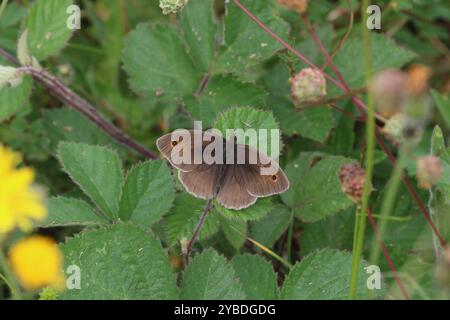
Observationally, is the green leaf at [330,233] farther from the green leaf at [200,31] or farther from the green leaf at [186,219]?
the green leaf at [200,31]

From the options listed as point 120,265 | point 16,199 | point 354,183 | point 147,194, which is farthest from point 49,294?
point 354,183

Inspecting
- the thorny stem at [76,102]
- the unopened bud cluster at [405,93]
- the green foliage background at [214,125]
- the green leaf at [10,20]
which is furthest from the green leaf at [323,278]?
the green leaf at [10,20]

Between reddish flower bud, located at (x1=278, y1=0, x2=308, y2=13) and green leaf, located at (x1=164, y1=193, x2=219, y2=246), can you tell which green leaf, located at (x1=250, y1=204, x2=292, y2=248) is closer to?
green leaf, located at (x1=164, y1=193, x2=219, y2=246)

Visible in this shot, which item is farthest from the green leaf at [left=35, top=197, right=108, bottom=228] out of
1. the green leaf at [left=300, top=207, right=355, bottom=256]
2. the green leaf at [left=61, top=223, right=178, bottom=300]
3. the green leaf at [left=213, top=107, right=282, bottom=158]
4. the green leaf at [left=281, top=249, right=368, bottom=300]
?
the green leaf at [left=300, top=207, right=355, bottom=256]

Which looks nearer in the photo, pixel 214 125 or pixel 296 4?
pixel 296 4

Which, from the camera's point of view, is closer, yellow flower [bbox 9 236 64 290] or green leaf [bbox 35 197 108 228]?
yellow flower [bbox 9 236 64 290]

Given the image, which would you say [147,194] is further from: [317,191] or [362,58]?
[362,58]
